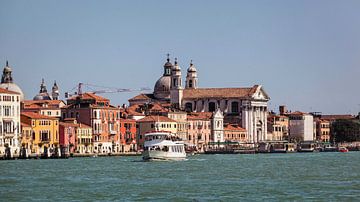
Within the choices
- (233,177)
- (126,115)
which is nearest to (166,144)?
(233,177)

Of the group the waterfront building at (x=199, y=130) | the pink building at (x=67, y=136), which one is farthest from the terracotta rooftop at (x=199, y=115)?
the pink building at (x=67, y=136)

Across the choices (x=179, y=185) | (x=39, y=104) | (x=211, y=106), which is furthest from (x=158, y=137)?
(x=211, y=106)

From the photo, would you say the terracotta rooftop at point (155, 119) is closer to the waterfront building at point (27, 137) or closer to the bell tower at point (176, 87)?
the waterfront building at point (27, 137)

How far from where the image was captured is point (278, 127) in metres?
150

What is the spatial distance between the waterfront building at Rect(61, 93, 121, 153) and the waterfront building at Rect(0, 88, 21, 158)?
45.9 feet

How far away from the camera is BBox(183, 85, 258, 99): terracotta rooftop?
13750 cm

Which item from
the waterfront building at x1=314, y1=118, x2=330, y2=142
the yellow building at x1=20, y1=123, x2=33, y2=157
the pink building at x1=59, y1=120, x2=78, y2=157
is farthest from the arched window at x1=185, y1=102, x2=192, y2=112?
the yellow building at x1=20, y1=123, x2=33, y2=157

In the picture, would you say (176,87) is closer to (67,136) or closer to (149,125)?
(149,125)

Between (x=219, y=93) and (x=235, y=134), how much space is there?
6409 mm

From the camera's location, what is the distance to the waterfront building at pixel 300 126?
152 metres

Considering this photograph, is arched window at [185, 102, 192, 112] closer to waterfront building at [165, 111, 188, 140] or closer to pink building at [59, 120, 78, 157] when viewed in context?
waterfront building at [165, 111, 188, 140]

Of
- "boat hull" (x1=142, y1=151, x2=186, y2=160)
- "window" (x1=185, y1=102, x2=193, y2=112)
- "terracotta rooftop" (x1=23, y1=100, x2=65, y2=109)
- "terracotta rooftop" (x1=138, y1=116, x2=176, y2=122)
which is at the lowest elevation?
"boat hull" (x1=142, y1=151, x2=186, y2=160)

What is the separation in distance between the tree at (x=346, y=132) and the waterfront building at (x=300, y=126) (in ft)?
12.7

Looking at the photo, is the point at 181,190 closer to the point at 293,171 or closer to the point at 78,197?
the point at 78,197
